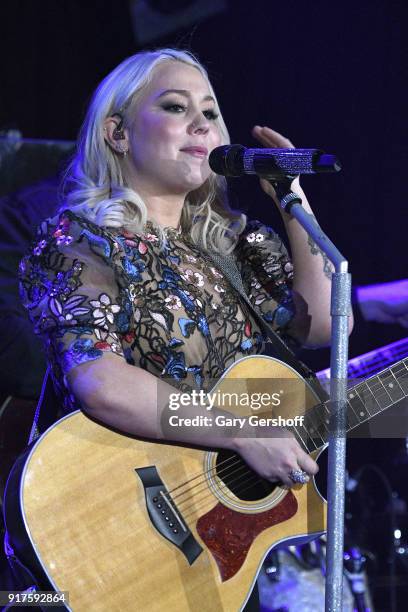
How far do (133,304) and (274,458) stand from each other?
1.67 ft

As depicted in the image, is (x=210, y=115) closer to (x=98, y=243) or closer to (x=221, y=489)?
(x=98, y=243)

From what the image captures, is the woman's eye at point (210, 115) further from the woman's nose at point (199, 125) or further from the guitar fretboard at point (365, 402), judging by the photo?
the guitar fretboard at point (365, 402)

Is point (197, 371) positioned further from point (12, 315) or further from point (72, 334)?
point (12, 315)

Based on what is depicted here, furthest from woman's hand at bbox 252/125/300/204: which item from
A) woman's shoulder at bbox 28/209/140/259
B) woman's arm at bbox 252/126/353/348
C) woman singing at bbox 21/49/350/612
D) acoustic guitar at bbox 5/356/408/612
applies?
acoustic guitar at bbox 5/356/408/612

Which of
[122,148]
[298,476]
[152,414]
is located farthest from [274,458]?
[122,148]

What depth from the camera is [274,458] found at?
2061 mm

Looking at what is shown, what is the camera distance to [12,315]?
139 inches

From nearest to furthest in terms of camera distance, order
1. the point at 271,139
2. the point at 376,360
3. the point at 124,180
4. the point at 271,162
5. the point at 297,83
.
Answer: the point at 271,162
the point at 271,139
the point at 124,180
the point at 376,360
the point at 297,83

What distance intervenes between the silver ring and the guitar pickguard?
0.10 m

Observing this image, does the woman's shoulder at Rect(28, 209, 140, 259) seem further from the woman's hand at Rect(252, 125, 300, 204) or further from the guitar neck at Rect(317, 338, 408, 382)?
the guitar neck at Rect(317, 338, 408, 382)

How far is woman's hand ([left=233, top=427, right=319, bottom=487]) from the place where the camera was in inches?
81.0

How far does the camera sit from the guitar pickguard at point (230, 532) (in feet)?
6.57

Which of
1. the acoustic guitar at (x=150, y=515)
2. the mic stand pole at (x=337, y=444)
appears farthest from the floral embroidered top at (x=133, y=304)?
the mic stand pole at (x=337, y=444)

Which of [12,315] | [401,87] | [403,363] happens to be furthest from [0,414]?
[401,87]
